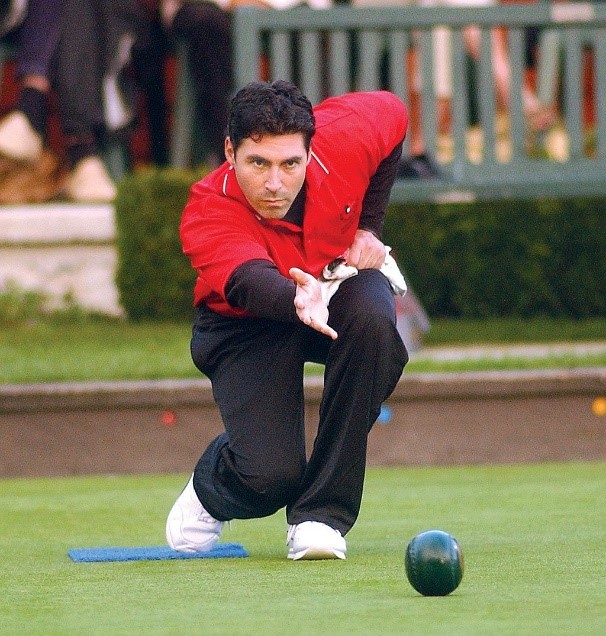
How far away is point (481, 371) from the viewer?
6664 mm

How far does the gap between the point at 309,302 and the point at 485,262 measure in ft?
17.2

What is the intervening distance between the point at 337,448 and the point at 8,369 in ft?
10.4

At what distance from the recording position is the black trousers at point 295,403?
161 inches

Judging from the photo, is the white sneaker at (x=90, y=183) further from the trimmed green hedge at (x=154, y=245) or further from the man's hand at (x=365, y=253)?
the man's hand at (x=365, y=253)

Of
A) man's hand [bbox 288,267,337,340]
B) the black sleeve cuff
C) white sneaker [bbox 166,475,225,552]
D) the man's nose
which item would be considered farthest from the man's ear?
white sneaker [bbox 166,475,225,552]

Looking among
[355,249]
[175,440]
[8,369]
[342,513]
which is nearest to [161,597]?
[342,513]

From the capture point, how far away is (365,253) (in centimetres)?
423

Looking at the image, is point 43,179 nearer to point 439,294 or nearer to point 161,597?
point 439,294

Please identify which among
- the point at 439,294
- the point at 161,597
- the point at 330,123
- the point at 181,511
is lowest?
the point at 439,294

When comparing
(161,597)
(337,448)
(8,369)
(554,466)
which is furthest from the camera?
(8,369)

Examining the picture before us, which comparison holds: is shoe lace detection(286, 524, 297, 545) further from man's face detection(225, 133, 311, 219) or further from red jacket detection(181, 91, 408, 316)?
man's face detection(225, 133, 311, 219)

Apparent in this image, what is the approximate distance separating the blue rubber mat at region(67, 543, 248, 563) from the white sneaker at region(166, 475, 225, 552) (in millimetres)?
19

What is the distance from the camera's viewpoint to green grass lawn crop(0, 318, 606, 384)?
6.81 metres

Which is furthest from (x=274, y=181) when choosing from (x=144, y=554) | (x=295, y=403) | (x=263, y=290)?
(x=144, y=554)
